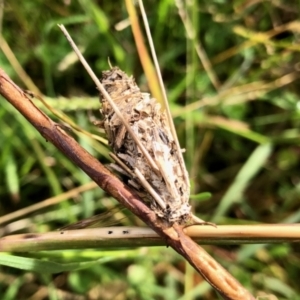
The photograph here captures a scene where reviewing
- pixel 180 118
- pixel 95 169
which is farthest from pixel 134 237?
pixel 180 118

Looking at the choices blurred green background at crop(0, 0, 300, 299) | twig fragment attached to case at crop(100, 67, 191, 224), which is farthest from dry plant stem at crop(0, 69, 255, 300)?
blurred green background at crop(0, 0, 300, 299)

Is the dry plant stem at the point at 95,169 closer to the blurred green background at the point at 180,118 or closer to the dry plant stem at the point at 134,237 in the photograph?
the dry plant stem at the point at 134,237

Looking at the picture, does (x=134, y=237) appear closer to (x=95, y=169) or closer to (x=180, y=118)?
(x=95, y=169)

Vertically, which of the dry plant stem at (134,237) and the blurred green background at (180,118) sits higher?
the blurred green background at (180,118)

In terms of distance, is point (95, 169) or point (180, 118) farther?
point (180, 118)

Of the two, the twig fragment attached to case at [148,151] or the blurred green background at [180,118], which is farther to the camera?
the blurred green background at [180,118]

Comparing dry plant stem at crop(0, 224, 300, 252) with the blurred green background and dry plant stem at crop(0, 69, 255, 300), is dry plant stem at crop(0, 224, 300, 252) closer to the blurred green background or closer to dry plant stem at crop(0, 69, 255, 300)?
dry plant stem at crop(0, 69, 255, 300)

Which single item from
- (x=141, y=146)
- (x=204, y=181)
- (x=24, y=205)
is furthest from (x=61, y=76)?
(x=141, y=146)

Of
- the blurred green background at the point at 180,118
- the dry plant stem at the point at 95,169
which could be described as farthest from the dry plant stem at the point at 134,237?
the blurred green background at the point at 180,118
